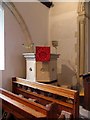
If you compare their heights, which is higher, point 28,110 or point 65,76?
point 65,76

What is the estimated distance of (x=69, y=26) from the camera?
3545 millimetres

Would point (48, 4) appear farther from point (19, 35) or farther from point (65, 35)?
point (19, 35)

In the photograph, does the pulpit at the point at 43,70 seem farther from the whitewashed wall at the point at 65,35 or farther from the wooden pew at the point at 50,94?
the whitewashed wall at the point at 65,35

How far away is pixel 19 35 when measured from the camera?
331 cm

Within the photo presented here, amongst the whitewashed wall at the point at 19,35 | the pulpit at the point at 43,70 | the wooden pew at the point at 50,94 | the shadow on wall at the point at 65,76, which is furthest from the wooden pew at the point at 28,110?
the shadow on wall at the point at 65,76

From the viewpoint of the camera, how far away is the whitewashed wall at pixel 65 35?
11.4 feet

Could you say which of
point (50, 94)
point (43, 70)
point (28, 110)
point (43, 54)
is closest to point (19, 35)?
point (43, 54)

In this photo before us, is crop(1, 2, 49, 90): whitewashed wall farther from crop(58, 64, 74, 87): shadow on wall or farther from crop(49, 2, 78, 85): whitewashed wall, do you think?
crop(58, 64, 74, 87): shadow on wall

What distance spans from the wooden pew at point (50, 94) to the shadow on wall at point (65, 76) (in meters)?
0.93

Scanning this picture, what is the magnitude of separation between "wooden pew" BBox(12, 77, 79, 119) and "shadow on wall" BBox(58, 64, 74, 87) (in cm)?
93

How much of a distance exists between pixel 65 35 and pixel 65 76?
78 cm

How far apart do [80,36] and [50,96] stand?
4.46 ft

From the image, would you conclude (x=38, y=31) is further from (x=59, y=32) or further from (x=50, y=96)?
(x=50, y=96)

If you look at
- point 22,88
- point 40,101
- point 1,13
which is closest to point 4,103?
point 40,101
